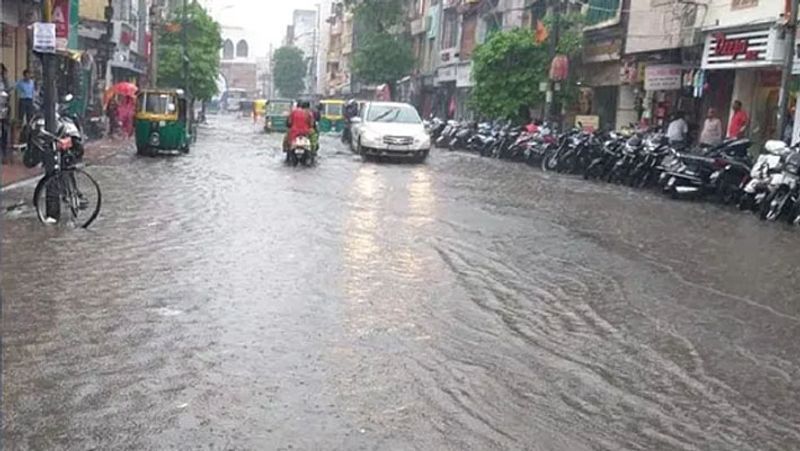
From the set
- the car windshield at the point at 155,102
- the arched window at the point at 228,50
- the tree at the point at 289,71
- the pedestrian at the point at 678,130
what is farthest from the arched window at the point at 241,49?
the pedestrian at the point at 678,130

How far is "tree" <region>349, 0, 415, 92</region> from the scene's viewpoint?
58750 mm

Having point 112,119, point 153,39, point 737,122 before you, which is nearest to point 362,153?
point 737,122

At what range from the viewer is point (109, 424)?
4.88m

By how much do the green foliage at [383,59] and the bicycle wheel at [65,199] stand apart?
48000mm

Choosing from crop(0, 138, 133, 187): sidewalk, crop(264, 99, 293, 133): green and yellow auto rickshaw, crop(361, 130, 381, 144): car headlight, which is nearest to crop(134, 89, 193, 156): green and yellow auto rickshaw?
crop(0, 138, 133, 187): sidewalk

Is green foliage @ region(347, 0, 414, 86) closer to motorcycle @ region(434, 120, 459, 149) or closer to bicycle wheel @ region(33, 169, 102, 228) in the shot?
motorcycle @ region(434, 120, 459, 149)

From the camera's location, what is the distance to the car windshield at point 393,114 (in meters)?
26.7

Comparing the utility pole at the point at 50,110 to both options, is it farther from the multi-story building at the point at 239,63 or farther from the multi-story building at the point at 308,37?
the multi-story building at the point at 239,63

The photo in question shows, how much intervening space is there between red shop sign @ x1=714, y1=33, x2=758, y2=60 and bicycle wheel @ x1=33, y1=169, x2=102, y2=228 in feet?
51.9

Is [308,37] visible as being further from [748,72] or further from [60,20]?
[60,20]

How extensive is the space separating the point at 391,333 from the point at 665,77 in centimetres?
2146

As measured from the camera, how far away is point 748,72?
79.2ft

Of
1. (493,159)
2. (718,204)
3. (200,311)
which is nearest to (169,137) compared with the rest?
(493,159)

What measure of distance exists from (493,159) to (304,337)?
24.4 m
